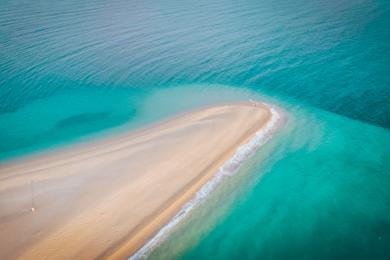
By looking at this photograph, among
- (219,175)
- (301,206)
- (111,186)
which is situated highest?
(111,186)

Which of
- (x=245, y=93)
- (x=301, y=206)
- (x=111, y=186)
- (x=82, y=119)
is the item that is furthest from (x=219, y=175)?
(x=82, y=119)

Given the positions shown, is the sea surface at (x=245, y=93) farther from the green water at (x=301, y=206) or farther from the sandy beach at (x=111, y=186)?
the sandy beach at (x=111, y=186)

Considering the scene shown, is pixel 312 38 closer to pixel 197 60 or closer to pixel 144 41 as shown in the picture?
pixel 197 60

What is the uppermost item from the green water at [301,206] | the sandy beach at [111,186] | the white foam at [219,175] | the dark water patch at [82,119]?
the dark water patch at [82,119]

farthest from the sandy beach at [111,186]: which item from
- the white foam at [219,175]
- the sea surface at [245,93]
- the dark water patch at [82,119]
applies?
the dark water patch at [82,119]

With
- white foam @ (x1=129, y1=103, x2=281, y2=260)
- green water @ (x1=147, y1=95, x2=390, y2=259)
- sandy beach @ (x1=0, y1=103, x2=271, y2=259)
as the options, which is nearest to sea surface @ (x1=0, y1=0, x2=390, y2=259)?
green water @ (x1=147, y1=95, x2=390, y2=259)

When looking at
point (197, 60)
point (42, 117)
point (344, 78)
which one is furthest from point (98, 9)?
point (344, 78)

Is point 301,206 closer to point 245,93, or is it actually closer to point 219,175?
point 219,175
